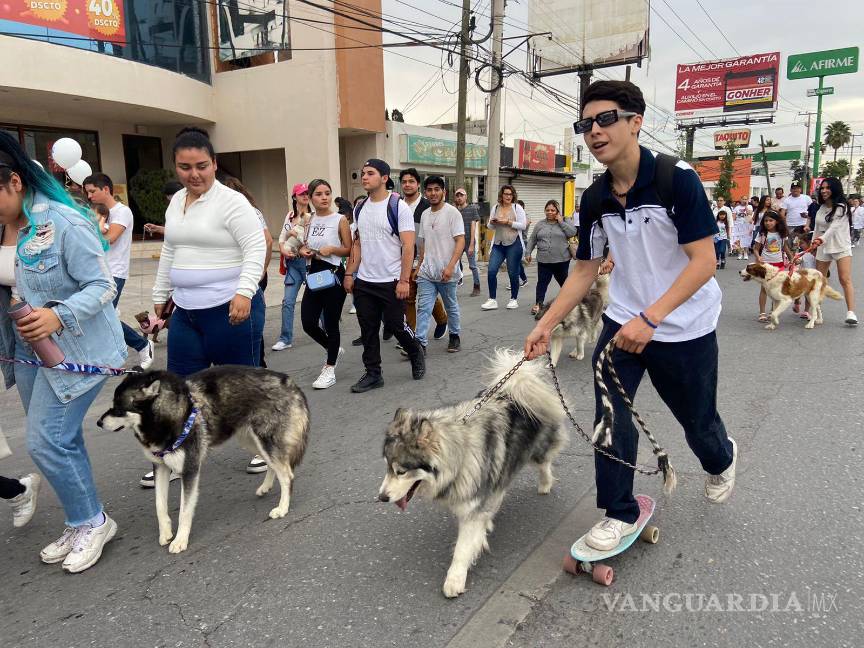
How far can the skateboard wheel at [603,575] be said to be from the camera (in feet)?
8.31

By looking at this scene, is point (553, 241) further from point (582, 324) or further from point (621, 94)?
point (621, 94)

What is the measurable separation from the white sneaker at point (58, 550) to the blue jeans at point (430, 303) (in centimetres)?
399

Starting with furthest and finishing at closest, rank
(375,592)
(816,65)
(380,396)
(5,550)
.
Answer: (816,65) < (380,396) < (5,550) < (375,592)

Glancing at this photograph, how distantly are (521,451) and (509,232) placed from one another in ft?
22.5

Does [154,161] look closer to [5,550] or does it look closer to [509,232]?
[509,232]

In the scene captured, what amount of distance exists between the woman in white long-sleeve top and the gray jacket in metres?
0.76

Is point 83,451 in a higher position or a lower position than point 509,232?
lower

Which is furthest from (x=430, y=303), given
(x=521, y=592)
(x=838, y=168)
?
(x=838, y=168)

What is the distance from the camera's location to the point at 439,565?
9.09ft

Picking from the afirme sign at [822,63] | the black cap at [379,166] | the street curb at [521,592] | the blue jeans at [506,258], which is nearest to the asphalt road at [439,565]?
the street curb at [521,592]

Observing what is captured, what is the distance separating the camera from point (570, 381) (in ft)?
19.0

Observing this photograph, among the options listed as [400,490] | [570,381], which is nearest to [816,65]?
[570,381]

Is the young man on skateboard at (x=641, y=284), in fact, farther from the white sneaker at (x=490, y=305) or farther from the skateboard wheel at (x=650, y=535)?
the white sneaker at (x=490, y=305)

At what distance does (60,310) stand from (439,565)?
2.10m
